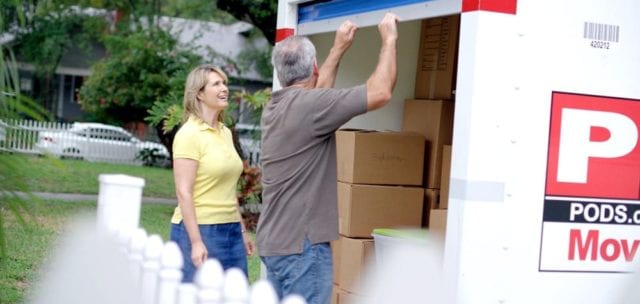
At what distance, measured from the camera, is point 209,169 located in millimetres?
4758

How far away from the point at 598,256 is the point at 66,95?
3404 cm

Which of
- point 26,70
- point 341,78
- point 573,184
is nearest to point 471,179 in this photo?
point 573,184

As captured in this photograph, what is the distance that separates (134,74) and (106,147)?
2.90m

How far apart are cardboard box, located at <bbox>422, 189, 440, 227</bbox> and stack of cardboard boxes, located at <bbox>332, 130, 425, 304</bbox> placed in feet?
0.17

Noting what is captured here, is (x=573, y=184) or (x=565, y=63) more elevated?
(x=565, y=63)

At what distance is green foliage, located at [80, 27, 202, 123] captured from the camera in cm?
2225

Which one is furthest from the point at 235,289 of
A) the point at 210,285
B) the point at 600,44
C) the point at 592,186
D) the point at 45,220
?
the point at 45,220

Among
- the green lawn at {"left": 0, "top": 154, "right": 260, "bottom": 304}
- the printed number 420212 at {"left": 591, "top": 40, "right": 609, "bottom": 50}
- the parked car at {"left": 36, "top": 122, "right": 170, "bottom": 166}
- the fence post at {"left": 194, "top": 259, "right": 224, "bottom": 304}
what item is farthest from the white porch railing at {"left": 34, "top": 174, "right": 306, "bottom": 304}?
the parked car at {"left": 36, "top": 122, "right": 170, "bottom": 166}

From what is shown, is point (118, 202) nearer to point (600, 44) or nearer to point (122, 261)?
point (122, 261)

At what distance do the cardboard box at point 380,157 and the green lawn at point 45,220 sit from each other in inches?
58.9

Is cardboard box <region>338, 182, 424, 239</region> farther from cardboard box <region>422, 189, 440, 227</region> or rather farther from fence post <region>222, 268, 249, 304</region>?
fence post <region>222, 268, 249, 304</region>

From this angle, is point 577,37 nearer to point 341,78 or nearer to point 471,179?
point 471,179

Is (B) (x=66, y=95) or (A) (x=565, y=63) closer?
(A) (x=565, y=63)

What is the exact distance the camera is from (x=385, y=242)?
511 centimetres
